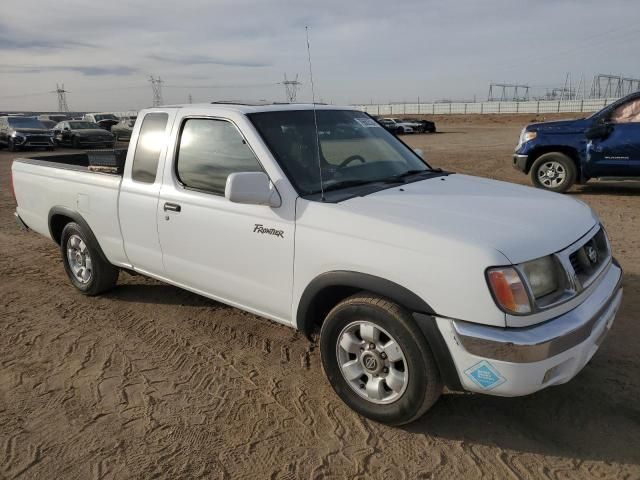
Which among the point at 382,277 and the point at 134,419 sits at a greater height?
the point at 382,277

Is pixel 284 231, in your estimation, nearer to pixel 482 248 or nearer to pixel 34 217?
pixel 482 248

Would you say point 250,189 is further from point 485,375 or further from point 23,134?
point 23,134

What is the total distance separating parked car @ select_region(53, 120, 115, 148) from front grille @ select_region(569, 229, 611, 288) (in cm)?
2734

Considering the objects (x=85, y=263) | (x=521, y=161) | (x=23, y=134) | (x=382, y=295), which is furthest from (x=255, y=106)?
(x=23, y=134)

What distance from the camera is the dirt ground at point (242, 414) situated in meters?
2.76

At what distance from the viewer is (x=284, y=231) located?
325 cm

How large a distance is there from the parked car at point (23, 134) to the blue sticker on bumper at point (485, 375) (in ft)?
89.5

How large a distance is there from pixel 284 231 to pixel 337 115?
4.61 ft

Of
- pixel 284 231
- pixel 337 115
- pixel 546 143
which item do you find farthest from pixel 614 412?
pixel 546 143

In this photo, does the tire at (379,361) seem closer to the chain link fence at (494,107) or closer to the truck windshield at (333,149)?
the truck windshield at (333,149)

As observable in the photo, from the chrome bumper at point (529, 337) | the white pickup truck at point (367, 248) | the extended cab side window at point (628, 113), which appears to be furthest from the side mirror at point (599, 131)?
the chrome bumper at point (529, 337)

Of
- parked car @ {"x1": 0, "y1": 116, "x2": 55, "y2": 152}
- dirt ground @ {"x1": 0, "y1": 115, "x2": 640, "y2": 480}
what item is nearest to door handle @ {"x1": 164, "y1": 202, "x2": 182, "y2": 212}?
dirt ground @ {"x1": 0, "y1": 115, "x2": 640, "y2": 480}

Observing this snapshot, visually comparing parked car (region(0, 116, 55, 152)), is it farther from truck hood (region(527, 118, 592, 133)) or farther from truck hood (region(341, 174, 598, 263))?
truck hood (region(341, 174, 598, 263))

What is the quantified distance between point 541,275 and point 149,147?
123 inches
